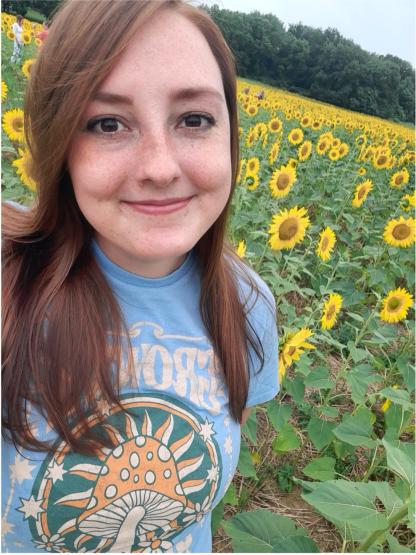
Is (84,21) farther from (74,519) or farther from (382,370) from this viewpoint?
(382,370)

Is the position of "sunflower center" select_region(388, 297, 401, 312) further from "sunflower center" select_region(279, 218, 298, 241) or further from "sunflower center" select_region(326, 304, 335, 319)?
"sunflower center" select_region(279, 218, 298, 241)

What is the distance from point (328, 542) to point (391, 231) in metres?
2.16

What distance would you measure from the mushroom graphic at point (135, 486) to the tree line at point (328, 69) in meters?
7.42

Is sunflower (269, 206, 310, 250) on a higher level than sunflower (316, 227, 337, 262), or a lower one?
higher

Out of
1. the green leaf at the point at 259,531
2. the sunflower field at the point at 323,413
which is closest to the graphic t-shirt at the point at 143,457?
the green leaf at the point at 259,531

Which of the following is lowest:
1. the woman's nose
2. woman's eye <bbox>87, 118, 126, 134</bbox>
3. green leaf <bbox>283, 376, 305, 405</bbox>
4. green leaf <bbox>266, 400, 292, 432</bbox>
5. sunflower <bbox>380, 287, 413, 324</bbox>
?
green leaf <bbox>266, 400, 292, 432</bbox>

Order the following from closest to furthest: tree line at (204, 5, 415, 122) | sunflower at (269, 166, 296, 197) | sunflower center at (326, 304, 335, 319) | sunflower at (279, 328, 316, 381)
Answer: sunflower at (279, 328, 316, 381)
sunflower center at (326, 304, 335, 319)
sunflower at (269, 166, 296, 197)
tree line at (204, 5, 415, 122)

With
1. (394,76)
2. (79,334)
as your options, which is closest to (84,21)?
(79,334)

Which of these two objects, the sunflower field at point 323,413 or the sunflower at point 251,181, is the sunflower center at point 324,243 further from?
the sunflower at point 251,181

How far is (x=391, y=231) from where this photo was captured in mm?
3457

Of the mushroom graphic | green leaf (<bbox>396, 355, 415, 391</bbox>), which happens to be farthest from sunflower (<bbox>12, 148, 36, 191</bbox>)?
green leaf (<bbox>396, 355, 415, 391</bbox>)

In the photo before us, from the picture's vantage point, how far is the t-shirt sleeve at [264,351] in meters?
1.28

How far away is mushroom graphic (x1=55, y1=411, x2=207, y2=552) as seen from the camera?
3.27 feet

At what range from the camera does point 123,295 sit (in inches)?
41.1
